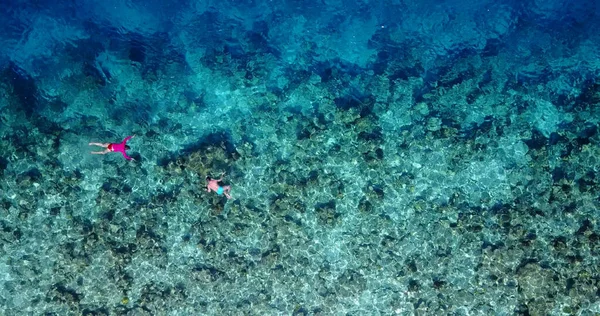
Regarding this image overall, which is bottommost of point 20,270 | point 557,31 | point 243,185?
point 20,270

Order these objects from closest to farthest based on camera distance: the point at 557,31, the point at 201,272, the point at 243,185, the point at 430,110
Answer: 1. the point at 201,272
2. the point at 243,185
3. the point at 430,110
4. the point at 557,31

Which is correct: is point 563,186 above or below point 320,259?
above

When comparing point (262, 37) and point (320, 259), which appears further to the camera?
point (262, 37)

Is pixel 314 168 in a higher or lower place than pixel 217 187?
higher

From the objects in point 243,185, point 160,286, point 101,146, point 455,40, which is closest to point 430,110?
point 455,40

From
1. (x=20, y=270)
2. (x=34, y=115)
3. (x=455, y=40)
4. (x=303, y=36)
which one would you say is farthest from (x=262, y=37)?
(x=20, y=270)

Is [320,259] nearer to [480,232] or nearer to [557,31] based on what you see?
[480,232]

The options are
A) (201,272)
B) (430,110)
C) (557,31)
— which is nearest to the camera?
(201,272)

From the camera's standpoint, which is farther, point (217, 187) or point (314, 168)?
point (314, 168)
